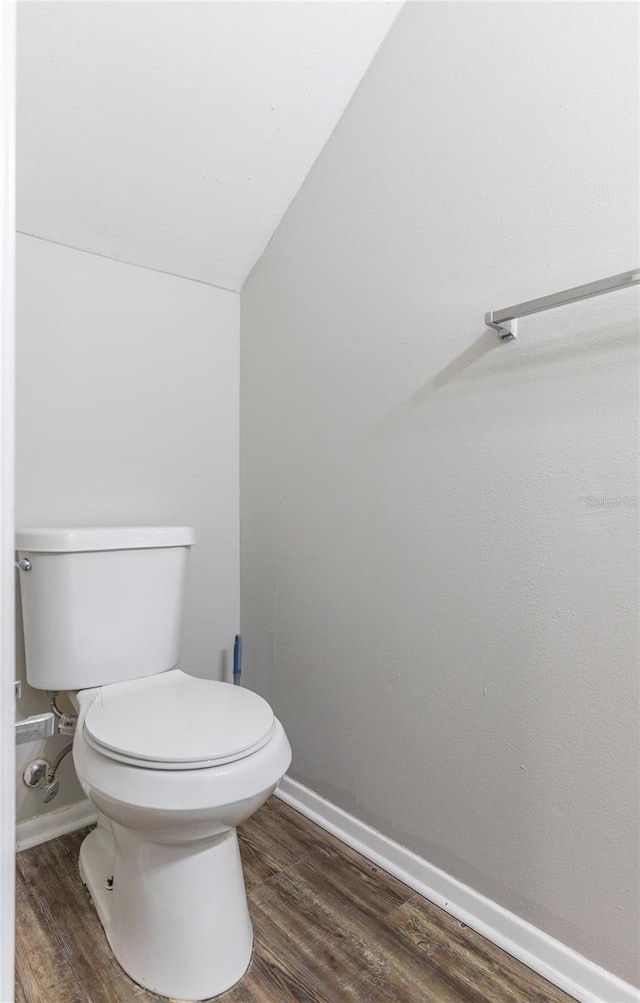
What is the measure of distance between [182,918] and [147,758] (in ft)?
1.05

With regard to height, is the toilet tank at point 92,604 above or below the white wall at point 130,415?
below

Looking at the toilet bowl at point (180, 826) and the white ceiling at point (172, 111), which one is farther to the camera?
the white ceiling at point (172, 111)

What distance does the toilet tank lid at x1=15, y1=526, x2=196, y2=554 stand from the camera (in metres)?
1.31

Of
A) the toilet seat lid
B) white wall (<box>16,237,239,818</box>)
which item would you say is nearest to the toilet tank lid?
A: white wall (<box>16,237,239,818</box>)

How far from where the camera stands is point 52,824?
1.51m

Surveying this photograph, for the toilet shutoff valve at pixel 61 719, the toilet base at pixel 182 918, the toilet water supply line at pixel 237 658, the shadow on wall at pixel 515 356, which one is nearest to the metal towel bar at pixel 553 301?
the shadow on wall at pixel 515 356

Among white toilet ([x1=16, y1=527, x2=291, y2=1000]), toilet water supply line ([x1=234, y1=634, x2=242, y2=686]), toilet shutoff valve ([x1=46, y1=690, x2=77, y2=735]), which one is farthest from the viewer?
toilet water supply line ([x1=234, y1=634, x2=242, y2=686])

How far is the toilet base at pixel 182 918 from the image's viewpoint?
3.49 feet

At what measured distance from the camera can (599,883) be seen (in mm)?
1020

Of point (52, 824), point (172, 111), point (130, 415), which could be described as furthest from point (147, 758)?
point (172, 111)

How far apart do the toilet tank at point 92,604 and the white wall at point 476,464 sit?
406 mm

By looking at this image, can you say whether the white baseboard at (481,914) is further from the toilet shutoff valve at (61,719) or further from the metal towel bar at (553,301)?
the metal towel bar at (553,301)

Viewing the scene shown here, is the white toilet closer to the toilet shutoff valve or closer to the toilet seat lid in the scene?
the toilet seat lid

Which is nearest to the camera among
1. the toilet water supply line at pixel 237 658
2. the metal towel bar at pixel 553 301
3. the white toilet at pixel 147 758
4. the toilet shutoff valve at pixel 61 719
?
the metal towel bar at pixel 553 301
